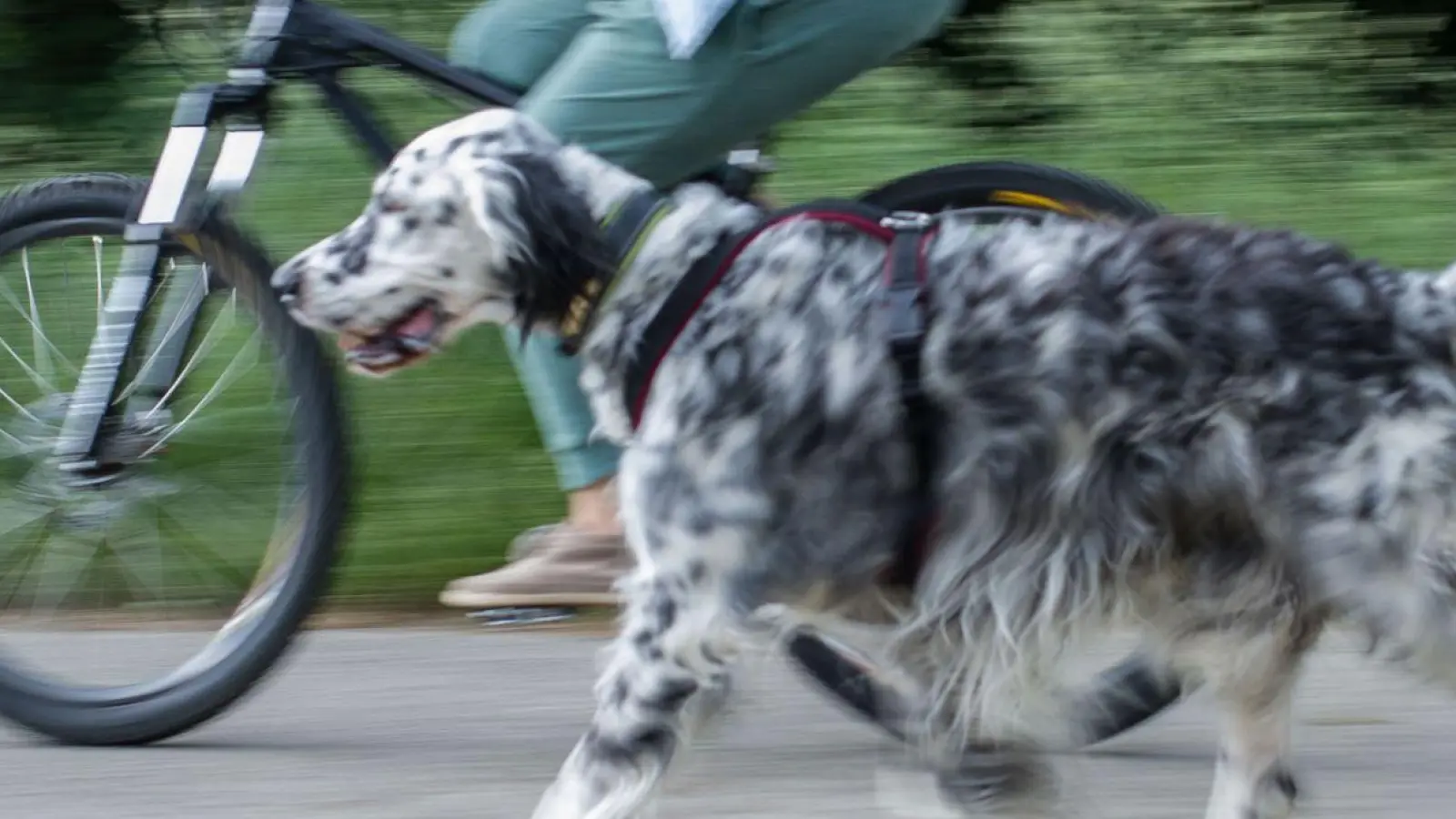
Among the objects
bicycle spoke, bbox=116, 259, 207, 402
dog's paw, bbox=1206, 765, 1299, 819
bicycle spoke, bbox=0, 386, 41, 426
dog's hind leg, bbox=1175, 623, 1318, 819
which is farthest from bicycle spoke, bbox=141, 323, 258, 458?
dog's paw, bbox=1206, 765, 1299, 819

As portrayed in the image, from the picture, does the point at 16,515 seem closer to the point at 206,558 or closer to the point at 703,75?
the point at 206,558

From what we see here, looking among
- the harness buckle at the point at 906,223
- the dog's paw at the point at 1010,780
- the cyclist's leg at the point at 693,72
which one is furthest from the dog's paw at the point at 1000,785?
the cyclist's leg at the point at 693,72

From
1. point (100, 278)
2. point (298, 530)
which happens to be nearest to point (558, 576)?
point (298, 530)

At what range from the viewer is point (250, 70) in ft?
12.4

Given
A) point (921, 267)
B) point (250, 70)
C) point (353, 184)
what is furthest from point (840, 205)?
A: point (353, 184)

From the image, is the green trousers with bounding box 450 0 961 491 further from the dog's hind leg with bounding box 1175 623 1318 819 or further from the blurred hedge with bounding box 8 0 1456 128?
the blurred hedge with bounding box 8 0 1456 128

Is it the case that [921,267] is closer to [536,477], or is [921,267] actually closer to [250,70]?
[250,70]

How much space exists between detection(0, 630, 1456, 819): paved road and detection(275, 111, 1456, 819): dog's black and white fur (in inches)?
10.3

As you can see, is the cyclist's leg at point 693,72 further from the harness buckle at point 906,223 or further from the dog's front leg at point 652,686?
the dog's front leg at point 652,686

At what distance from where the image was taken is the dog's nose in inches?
130

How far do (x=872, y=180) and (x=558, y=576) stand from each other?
2.30 metres

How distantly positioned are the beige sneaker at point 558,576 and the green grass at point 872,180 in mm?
489

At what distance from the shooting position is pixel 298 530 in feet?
12.7

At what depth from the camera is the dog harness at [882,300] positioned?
10.0ft
